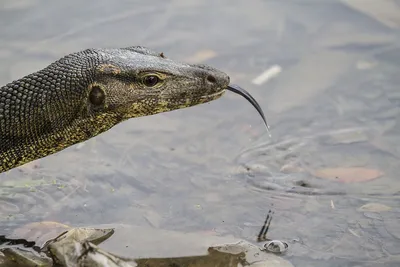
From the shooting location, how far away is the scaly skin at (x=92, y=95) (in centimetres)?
562

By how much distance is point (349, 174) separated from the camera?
682 cm

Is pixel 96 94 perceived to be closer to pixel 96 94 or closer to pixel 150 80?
pixel 96 94

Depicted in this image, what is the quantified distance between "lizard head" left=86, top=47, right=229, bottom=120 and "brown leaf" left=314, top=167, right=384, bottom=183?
1474 mm

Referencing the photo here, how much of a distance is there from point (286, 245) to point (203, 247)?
574mm

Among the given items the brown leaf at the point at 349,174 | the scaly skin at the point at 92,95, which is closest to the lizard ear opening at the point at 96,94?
the scaly skin at the point at 92,95

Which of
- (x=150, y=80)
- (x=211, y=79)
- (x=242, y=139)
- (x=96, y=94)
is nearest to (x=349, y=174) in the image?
(x=242, y=139)

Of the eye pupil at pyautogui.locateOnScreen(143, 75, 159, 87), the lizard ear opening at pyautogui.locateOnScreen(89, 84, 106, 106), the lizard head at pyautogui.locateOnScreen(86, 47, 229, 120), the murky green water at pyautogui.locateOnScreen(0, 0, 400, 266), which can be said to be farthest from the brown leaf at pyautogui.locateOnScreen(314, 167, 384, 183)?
the lizard ear opening at pyautogui.locateOnScreen(89, 84, 106, 106)

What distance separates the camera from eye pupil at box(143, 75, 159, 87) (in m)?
5.66

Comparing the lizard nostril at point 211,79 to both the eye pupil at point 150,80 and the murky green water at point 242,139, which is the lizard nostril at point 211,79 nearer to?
the eye pupil at point 150,80

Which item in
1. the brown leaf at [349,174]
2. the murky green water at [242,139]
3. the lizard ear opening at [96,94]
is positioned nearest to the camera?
the lizard ear opening at [96,94]

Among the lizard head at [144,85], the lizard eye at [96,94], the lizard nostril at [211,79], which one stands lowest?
the lizard eye at [96,94]

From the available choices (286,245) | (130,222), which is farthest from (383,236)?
(130,222)

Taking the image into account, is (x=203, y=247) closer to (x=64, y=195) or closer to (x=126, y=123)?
(x=64, y=195)

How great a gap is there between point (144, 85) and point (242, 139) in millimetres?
1829
